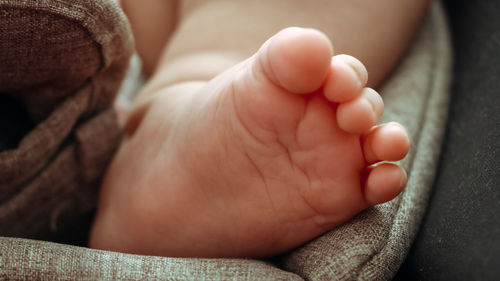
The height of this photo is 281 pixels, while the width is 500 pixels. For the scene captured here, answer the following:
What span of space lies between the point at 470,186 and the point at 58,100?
48 cm

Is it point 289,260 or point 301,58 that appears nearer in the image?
point 301,58

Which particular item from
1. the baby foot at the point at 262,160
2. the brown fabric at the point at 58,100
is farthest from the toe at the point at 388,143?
the brown fabric at the point at 58,100

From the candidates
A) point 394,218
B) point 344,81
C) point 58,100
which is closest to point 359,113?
point 344,81

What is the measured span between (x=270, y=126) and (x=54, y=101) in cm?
30

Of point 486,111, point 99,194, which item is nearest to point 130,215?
point 99,194

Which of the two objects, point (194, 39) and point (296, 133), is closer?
point (296, 133)

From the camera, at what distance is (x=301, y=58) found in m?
0.34

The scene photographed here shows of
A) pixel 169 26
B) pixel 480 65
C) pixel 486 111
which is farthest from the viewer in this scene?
pixel 169 26

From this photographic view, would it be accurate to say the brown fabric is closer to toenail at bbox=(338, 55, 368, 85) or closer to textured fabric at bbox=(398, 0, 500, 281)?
toenail at bbox=(338, 55, 368, 85)

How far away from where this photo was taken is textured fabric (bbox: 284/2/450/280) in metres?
0.40

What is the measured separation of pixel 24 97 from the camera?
53 cm

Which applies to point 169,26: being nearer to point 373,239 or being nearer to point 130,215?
point 130,215

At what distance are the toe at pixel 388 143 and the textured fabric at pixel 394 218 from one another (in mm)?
79

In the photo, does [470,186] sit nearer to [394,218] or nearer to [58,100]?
[394,218]
